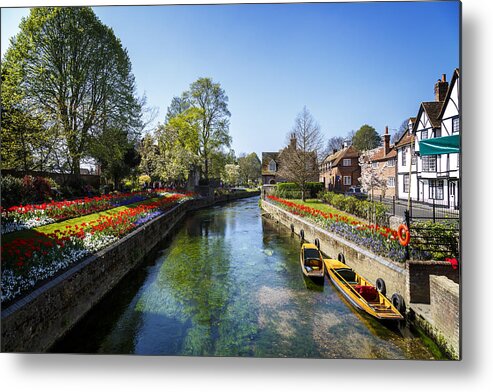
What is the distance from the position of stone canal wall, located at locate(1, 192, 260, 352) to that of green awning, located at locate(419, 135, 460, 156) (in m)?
8.70

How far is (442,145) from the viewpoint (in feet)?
21.4

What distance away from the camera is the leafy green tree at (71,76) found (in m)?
13.4

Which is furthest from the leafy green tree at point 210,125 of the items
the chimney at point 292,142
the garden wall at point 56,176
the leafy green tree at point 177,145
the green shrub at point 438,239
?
the green shrub at point 438,239

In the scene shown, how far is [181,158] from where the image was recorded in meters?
36.8

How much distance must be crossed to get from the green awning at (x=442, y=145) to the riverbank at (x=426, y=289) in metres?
2.60

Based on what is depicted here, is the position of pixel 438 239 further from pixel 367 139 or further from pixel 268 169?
pixel 268 169

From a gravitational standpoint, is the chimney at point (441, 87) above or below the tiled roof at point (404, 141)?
below

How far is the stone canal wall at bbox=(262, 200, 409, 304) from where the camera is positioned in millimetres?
7574

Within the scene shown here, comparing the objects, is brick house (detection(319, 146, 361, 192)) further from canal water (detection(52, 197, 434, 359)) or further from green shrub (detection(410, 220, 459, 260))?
green shrub (detection(410, 220, 459, 260))

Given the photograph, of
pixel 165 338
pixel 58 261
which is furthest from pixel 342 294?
pixel 58 261

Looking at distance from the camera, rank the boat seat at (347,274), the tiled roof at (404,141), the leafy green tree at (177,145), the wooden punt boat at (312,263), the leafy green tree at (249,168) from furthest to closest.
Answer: the leafy green tree at (249,168) < the leafy green tree at (177,145) < the tiled roof at (404,141) < the wooden punt boat at (312,263) < the boat seat at (347,274)

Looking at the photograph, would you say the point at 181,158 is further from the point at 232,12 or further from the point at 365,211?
the point at 232,12

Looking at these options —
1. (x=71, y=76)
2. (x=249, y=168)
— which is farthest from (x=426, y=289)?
(x=249, y=168)

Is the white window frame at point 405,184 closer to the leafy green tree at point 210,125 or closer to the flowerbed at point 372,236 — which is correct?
the flowerbed at point 372,236
